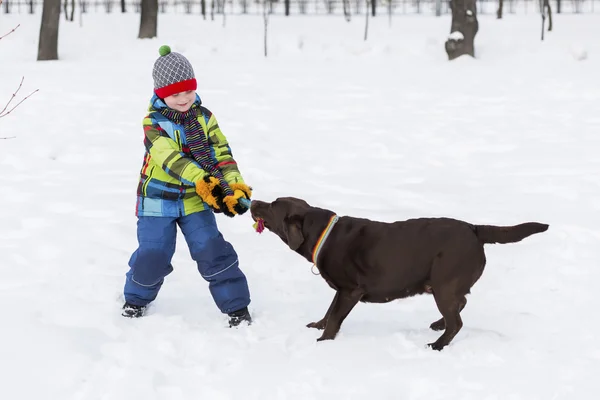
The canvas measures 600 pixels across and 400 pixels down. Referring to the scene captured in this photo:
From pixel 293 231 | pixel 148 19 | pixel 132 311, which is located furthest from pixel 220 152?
pixel 148 19

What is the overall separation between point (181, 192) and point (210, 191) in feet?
1.08

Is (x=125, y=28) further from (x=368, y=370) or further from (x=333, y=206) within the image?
(x=368, y=370)

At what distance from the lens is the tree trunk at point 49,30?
15.1 metres

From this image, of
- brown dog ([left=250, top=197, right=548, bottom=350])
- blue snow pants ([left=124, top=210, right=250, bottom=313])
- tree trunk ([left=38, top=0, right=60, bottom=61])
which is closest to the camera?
brown dog ([left=250, top=197, right=548, bottom=350])

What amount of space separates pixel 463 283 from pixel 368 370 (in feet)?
2.33

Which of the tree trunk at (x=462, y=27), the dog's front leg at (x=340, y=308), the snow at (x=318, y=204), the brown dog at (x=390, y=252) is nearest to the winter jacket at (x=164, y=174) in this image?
the brown dog at (x=390, y=252)

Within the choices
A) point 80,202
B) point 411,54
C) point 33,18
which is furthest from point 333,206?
point 33,18

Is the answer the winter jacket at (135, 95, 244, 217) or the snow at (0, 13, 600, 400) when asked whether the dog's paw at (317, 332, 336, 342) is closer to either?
the snow at (0, 13, 600, 400)

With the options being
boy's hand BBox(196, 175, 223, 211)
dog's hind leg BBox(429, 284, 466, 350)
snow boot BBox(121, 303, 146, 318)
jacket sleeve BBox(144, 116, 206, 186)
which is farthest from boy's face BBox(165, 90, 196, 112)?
dog's hind leg BBox(429, 284, 466, 350)

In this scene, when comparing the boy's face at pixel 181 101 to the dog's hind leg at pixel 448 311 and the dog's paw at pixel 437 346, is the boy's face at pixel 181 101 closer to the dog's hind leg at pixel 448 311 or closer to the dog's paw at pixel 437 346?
the dog's hind leg at pixel 448 311

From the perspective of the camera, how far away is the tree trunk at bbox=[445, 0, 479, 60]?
14961 millimetres

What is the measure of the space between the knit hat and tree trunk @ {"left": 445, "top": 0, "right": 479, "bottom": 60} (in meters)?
11.6

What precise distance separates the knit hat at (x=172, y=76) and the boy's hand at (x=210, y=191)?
598 mm

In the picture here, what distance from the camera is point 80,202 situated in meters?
6.95
